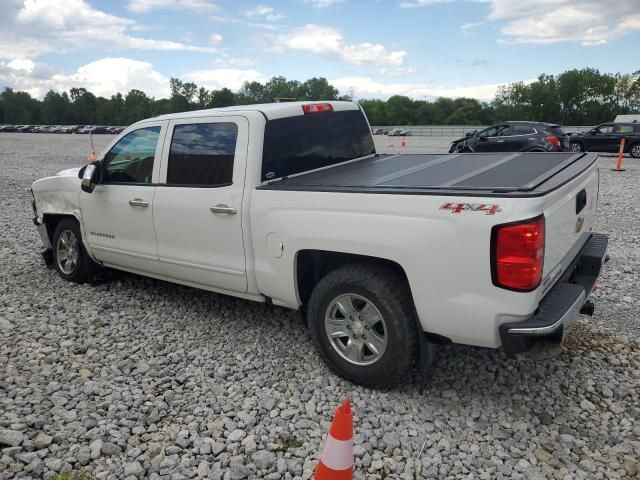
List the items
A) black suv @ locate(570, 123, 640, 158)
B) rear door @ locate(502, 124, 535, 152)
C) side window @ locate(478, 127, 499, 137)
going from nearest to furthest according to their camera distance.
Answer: rear door @ locate(502, 124, 535, 152) < side window @ locate(478, 127, 499, 137) < black suv @ locate(570, 123, 640, 158)

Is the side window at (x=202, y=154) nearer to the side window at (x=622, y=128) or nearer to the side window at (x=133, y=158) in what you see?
the side window at (x=133, y=158)

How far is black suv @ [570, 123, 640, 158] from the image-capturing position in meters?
19.5

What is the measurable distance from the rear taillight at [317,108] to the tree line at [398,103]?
85.3 metres

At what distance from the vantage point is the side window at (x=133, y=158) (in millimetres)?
4688

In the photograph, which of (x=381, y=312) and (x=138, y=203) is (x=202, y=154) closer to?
(x=138, y=203)

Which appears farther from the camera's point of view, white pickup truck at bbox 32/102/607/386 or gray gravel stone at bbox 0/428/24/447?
gray gravel stone at bbox 0/428/24/447

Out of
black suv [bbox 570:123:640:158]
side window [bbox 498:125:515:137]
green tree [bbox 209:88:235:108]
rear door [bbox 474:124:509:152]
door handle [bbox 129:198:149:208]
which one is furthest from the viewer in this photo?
green tree [bbox 209:88:235:108]

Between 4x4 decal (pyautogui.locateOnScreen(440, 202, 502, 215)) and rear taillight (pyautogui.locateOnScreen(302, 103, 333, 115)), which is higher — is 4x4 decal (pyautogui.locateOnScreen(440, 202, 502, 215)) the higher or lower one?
the lower one

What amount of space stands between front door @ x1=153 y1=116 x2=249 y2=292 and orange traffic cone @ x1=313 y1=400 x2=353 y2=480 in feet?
6.25

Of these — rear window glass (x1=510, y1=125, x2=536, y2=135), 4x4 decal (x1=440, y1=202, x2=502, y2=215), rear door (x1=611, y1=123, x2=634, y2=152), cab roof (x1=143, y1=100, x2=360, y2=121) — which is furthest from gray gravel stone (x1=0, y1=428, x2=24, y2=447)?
rear door (x1=611, y1=123, x2=634, y2=152)

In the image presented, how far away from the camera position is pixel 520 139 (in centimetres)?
1669

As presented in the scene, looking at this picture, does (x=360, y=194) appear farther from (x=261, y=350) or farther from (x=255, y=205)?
(x=261, y=350)

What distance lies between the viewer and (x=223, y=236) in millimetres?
4055

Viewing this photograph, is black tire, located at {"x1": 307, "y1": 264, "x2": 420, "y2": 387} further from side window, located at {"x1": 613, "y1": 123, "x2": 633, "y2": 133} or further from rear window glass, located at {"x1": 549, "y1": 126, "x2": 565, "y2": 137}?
side window, located at {"x1": 613, "y1": 123, "x2": 633, "y2": 133}
